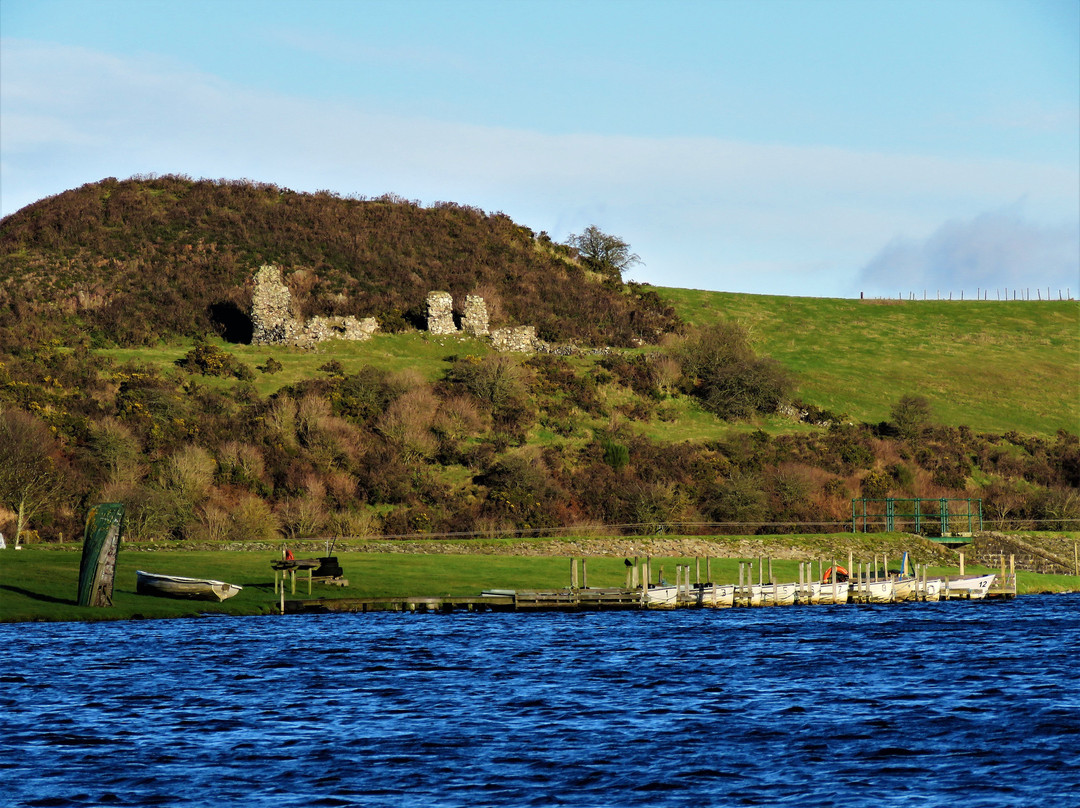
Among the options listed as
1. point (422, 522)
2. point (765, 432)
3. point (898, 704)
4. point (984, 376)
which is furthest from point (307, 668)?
point (984, 376)

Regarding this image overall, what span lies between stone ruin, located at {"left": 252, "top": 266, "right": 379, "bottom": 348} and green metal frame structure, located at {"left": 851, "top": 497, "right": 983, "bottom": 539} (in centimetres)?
4103

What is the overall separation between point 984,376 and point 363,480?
59692 mm

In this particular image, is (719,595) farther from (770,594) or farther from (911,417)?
(911,417)

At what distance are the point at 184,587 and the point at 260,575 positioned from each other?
4851 millimetres

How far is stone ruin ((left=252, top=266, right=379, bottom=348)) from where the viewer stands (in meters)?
94.2

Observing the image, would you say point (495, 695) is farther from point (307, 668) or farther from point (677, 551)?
point (677, 551)

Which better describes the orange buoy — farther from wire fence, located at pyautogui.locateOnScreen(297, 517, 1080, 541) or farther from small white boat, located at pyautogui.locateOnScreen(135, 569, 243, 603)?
small white boat, located at pyautogui.locateOnScreen(135, 569, 243, 603)

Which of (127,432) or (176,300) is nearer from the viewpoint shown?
(127,432)

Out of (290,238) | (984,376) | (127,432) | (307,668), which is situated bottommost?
(307,668)

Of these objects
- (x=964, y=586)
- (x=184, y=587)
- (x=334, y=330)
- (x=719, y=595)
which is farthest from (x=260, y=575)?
(x=334, y=330)

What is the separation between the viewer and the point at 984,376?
107 metres

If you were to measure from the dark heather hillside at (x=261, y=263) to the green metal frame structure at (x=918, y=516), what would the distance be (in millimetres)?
39072

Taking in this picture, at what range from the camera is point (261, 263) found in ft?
361

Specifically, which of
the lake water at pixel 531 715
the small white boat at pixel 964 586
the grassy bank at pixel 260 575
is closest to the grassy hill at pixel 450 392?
the grassy bank at pixel 260 575
